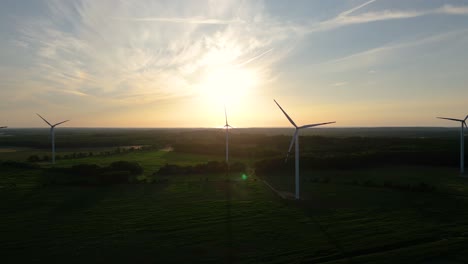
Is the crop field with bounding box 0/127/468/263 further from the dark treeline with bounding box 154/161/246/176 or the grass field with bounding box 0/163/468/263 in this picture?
the dark treeline with bounding box 154/161/246/176

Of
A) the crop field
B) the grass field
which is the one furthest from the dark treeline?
the grass field

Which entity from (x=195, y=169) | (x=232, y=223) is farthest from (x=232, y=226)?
(x=195, y=169)

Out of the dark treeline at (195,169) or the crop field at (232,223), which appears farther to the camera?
the dark treeline at (195,169)

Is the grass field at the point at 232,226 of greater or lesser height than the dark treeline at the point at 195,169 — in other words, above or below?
below

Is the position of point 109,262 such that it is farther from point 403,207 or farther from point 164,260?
point 403,207

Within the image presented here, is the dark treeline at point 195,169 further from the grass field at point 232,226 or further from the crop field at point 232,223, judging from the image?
the grass field at point 232,226

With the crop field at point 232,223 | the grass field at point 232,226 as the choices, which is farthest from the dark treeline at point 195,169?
the grass field at point 232,226

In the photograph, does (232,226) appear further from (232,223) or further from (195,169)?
(195,169)

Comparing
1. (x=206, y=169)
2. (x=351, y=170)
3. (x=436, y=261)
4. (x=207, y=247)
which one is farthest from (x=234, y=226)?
(x=351, y=170)
